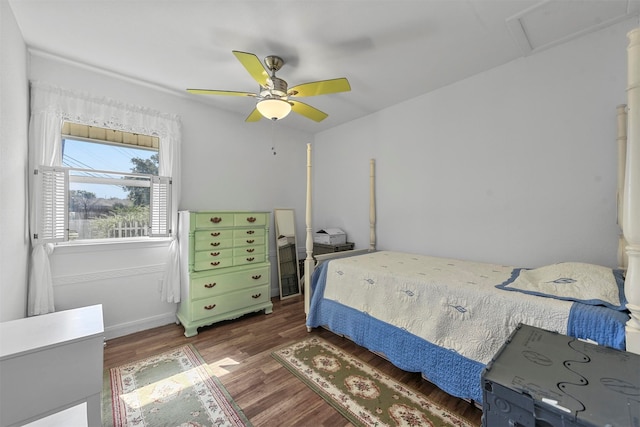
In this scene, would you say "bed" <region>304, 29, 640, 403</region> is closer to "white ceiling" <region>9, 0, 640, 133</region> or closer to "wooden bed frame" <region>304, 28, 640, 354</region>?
"wooden bed frame" <region>304, 28, 640, 354</region>

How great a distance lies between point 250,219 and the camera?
3090 mm

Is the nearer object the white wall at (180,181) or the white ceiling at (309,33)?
the white ceiling at (309,33)

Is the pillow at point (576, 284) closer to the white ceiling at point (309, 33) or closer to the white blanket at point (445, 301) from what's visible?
the white blanket at point (445, 301)

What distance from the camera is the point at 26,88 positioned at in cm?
210

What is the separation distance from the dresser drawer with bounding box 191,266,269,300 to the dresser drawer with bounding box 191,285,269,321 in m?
0.05

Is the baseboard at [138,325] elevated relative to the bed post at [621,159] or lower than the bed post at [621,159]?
lower

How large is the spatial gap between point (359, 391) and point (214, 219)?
2.12 meters

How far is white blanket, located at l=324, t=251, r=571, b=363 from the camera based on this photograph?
1.49 m

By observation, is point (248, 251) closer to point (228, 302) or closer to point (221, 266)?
point (221, 266)

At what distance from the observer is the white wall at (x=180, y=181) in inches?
93.6

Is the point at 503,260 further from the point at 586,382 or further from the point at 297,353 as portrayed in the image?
the point at 297,353

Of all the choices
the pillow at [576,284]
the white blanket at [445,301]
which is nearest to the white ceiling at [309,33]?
the pillow at [576,284]

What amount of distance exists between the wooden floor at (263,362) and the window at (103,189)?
113 centimetres

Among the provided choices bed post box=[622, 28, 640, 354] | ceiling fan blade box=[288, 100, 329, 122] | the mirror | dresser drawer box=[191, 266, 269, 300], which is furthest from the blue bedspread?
ceiling fan blade box=[288, 100, 329, 122]
